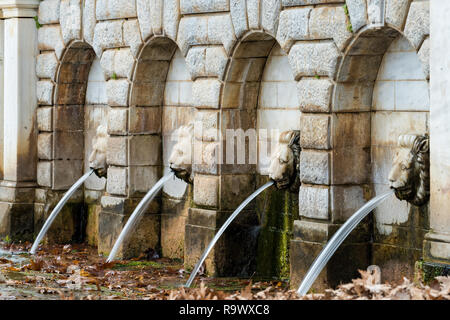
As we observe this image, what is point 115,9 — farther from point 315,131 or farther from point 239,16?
point 315,131

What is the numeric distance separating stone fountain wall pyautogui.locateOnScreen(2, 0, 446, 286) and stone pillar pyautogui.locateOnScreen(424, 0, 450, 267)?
30 cm

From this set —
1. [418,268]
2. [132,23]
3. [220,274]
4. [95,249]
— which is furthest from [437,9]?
[95,249]

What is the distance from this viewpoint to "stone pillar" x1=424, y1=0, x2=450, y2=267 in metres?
9.09

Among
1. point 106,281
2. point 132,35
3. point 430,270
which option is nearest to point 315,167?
point 430,270

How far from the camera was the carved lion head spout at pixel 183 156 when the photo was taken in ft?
42.6

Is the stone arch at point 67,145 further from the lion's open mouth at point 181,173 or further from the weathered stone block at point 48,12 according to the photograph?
the lion's open mouth at point 181,173

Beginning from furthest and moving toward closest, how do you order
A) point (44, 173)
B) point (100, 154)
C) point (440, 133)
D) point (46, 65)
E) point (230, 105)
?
point (44, 173)
point (46, 65)
point (100, 154)
point (230, 105)
point (440, 133)

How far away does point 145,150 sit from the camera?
13.8 m

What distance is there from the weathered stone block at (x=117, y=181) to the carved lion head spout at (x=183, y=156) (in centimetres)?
92

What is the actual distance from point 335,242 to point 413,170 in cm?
109

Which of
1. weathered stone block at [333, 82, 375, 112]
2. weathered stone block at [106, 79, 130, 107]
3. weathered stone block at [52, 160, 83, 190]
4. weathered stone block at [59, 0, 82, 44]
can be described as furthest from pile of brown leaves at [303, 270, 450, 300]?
weathered stone block at [52, 160, 83, 190]

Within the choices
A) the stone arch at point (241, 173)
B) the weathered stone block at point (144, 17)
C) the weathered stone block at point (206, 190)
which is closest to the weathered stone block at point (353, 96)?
the stone arch at point (241, 173)

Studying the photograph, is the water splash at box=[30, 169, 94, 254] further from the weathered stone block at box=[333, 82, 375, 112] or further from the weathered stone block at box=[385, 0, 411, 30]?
the weathered stone block at box=[385, 0, 411, 30]
